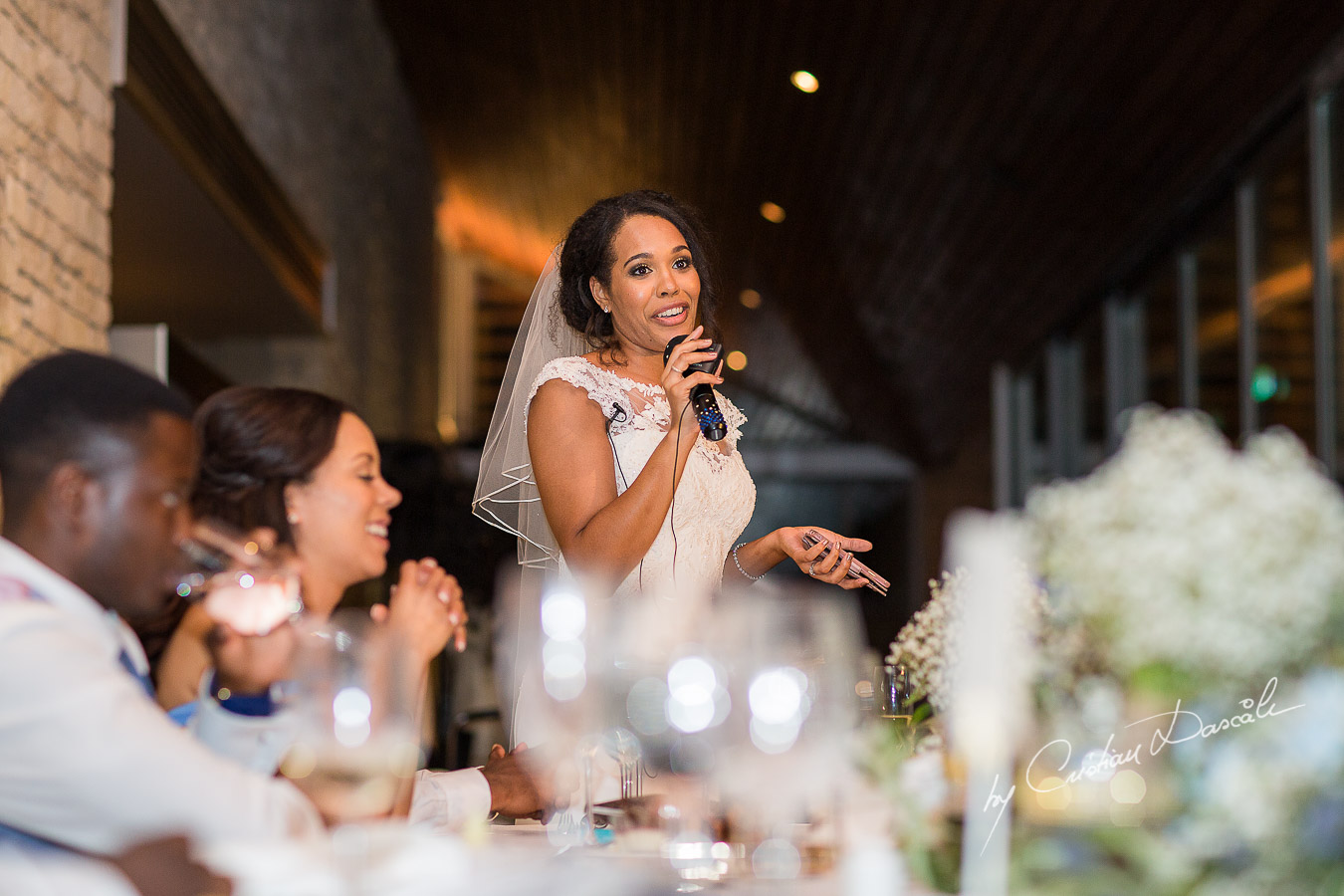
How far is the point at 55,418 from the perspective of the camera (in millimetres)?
1139

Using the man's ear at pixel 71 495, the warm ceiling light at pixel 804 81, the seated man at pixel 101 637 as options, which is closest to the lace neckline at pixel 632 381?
the seated man at pixel 101 637

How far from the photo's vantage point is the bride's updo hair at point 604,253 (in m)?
2.41

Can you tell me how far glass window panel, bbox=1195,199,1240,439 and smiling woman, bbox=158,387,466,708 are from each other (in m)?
5.16

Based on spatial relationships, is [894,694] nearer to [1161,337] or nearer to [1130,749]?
[1130,749]

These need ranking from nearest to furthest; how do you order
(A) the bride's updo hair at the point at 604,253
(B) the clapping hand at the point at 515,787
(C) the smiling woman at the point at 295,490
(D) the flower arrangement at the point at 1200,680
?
(D) the flower arrangement at the point at 1200,680
(C) the smiling woman at the point at 295,490
(B) the clapping hand at the point at 515,787
(A) the bride's updo hair at the point at 604,253

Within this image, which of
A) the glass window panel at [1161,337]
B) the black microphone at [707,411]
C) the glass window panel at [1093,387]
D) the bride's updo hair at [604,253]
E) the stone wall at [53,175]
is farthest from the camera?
the glass window panel at [1093,387]

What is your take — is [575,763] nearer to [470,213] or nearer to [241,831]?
[241,831]

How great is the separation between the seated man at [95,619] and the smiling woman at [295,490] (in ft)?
0.63

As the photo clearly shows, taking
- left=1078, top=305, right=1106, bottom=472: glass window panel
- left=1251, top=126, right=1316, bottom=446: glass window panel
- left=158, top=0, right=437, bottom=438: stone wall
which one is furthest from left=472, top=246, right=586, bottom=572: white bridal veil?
left=1078, top=305, right=1106, bottom=472: glass window panel

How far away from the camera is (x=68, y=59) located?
3.29 m

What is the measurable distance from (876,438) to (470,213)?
17.9ft

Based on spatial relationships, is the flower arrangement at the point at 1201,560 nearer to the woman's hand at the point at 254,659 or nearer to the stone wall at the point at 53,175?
the woman's hand at the point at 254,659

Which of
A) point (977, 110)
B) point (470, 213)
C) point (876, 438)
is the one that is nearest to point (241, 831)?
point (977, 110)

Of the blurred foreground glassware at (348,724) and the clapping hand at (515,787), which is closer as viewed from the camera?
the blurred foreground glassware at (348,724)
